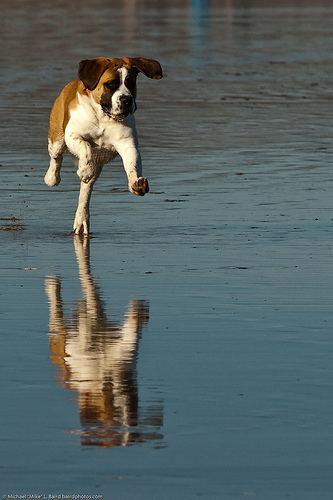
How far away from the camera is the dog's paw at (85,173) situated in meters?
10.5

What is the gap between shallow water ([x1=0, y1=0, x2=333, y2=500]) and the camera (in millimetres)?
5133

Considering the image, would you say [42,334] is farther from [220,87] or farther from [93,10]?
[93,10]

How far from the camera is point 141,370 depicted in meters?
6.43

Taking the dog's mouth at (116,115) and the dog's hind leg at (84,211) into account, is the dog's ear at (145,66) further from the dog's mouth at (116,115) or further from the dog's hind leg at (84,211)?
the dog's hind leg at (84,211)

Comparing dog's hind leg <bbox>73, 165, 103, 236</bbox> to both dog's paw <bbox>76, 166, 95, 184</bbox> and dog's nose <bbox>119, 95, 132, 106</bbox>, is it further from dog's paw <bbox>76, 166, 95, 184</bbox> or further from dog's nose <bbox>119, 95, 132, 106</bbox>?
dog's nose <bbox>119, 95, 132, 106</bbox>

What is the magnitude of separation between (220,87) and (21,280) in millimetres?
16377

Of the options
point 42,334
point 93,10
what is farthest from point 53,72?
point 93,10

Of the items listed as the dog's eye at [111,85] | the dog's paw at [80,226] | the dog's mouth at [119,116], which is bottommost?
the dog's paw at [80,226]

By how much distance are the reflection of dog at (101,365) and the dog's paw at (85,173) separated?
189 centimetres

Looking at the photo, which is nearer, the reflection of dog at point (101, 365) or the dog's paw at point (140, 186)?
the reflection of dog at point (101, 365)

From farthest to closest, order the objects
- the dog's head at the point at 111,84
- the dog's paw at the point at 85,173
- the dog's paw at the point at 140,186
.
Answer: the dog's paw at the point at 85,173 → the dog's head at the point at 111,84 → the dog's paw at the point at 140,186

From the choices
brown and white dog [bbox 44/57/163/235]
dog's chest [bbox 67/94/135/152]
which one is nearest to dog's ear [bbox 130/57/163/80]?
brown and white dog [bbox 44/57/163/235]

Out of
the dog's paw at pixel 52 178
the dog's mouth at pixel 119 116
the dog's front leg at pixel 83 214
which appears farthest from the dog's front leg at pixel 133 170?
the dog's paw at pixel 52 178
